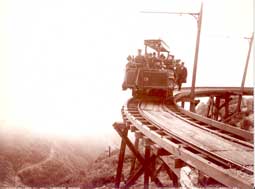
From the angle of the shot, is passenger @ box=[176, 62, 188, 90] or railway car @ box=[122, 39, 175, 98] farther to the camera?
passenger @ box=[176, 62, 188, 90]

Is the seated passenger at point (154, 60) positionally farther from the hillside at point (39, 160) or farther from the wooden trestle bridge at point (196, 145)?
the hillside at point (39, 160)

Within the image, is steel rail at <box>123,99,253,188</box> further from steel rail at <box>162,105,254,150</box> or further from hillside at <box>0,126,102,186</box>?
hillside at <box>0,126,102,186</box>

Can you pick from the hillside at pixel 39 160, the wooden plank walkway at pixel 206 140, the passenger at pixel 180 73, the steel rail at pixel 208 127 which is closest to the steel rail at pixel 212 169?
the wooden plank walkway at pixel 206 140

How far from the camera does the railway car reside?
43.2 ft

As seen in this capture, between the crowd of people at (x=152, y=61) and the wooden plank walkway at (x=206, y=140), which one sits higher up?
the crowd of people at (x=152, y=61)

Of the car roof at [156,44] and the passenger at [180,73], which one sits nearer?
the car roof at [156,44]

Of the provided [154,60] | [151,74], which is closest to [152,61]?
[154,60]

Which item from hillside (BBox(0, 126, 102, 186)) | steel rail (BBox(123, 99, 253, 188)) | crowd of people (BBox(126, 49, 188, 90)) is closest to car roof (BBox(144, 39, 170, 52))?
crowd of people (BBox(126, 49, 188, 90))

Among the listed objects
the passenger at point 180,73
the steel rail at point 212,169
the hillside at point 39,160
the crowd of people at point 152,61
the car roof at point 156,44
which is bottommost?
the hillside at point 39,160

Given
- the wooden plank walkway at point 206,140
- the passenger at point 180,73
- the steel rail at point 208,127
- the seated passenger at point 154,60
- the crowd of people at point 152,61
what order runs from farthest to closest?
the passenger at point 180,73 → the seated passenger at point 154,60 → the crowd of people at point 152,61 → the steel rail at point 208,127 → the wooden plank walkway at point 206,140

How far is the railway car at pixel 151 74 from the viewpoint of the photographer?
13.2m

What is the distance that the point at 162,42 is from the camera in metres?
14.0

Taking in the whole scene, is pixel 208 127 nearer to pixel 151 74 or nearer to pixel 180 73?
pixel 151 74

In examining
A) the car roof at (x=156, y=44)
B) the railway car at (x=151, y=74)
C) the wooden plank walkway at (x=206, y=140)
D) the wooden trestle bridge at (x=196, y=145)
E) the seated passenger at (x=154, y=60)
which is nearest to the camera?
the wooden trestle bridge at (x=196, y=145)
